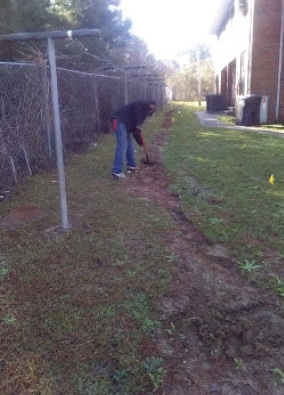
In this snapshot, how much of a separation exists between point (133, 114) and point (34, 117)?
1683 millimetres

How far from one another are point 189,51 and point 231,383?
97.6 m

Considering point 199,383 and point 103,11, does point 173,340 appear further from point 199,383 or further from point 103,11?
point 103,11

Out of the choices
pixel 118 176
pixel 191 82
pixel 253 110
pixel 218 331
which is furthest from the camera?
pixel 191 82

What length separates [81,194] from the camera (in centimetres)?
591

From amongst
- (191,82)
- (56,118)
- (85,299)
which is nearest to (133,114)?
(56,118)

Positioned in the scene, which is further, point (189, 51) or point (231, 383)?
point (189, 51)

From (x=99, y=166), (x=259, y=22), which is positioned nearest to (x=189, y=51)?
(x=259, y=22)

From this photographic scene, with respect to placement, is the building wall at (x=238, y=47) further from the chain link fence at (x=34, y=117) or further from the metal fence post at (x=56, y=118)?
the metal fence post at (x=56, y=118)

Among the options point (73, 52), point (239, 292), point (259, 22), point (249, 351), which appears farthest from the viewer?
point (259, 22)

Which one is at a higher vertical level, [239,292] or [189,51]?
[189,51]

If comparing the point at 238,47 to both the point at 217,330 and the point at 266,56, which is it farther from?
the point at 217,330

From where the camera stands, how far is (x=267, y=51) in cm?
1545

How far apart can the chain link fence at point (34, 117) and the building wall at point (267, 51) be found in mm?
7723

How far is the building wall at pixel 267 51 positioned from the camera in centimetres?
1516
